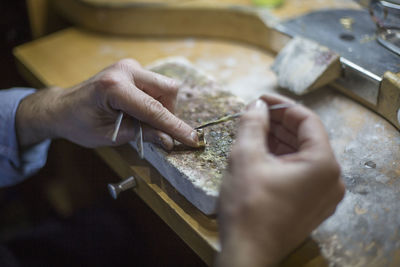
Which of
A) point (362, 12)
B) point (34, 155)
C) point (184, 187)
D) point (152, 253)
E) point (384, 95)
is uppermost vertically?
point (362, 12)

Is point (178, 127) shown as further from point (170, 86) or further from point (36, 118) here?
point (36, 118)

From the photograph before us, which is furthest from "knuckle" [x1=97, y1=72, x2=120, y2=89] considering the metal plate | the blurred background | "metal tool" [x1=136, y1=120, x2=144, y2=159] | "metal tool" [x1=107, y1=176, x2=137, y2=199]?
the metal plate

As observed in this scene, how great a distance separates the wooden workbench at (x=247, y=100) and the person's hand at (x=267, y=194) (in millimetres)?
114

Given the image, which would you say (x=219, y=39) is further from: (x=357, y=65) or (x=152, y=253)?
(x=152, y=253)

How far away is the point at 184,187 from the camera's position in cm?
76

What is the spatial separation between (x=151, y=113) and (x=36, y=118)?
349 millimetres

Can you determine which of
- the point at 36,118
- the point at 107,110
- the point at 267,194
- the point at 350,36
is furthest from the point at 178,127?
the point at 350,36

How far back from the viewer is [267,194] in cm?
56

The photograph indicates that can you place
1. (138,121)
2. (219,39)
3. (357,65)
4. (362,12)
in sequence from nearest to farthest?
(138,121) < (357,65) < (362,12) < (219,39)

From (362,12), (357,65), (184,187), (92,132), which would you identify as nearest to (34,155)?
(92,132)

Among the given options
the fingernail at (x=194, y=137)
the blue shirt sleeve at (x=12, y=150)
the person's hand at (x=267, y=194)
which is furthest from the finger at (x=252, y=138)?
the blue shirt sleeve at (x=12, y=150)

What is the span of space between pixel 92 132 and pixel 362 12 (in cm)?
93

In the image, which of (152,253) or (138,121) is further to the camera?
(152,253)

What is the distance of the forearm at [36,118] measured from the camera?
3.05 feet
